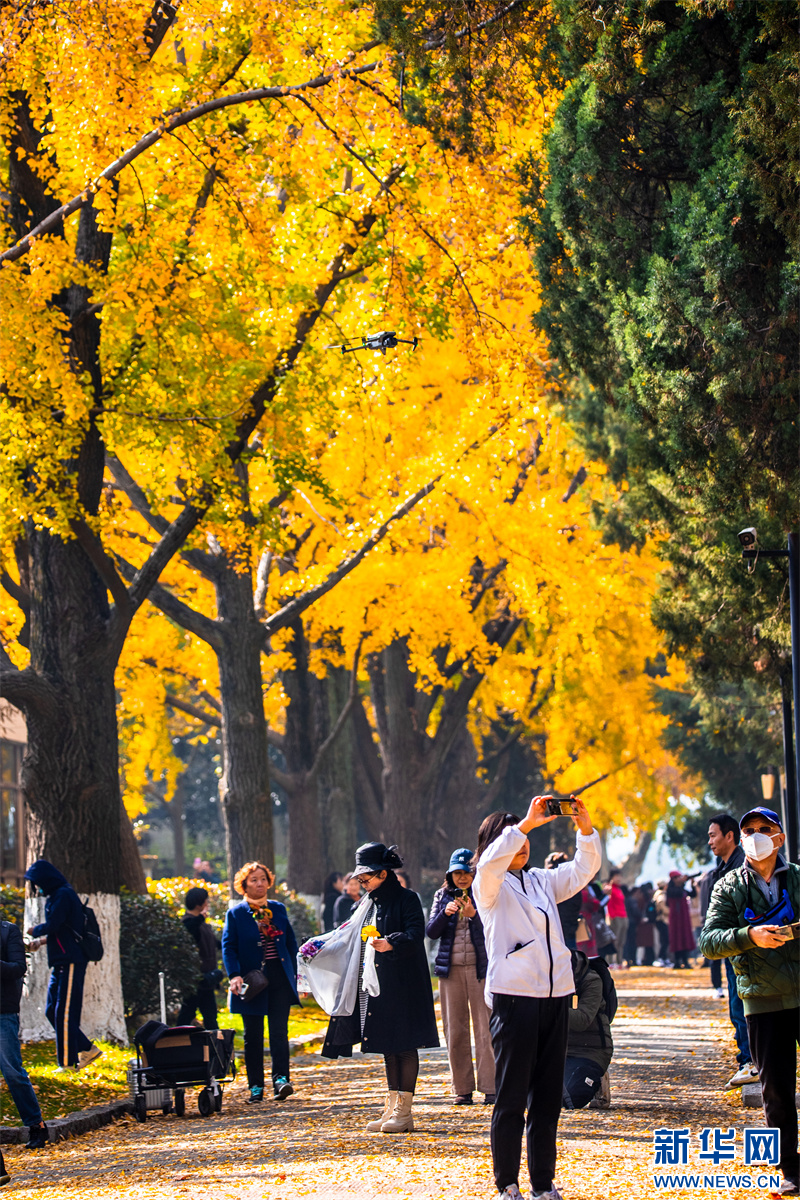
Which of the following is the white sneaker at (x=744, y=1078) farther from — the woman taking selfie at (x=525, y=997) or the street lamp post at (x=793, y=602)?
the woman taking selfie at (x=525, y=997)

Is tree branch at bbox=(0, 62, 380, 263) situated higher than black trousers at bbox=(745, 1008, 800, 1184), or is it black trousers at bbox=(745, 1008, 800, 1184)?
tree branch at bbox=(0, 62, 380, 263)

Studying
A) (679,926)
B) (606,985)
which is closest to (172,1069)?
(606,985)

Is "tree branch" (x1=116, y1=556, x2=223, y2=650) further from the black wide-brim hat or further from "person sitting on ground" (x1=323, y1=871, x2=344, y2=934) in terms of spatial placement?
the black wide-brim hat

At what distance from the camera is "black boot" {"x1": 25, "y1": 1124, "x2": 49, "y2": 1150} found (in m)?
9.23

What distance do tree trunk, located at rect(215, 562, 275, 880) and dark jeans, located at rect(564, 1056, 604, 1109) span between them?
31.8 ft

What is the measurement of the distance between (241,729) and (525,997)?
41.2 feet

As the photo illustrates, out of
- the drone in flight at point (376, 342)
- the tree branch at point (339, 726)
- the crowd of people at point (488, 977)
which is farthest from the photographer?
the tree branch at point (339, 726)

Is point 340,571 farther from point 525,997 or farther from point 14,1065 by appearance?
point 525,997

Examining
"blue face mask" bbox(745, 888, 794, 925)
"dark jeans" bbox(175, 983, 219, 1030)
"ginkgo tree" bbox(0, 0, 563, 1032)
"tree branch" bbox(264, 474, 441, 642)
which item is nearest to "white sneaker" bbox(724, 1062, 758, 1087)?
"blue face mask" bbox(745, 888, 794, 925)

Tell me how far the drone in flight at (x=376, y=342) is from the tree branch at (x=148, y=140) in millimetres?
2634

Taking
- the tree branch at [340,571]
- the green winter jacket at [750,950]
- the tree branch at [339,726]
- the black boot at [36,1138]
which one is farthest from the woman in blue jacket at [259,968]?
the tree branch at [339,726]

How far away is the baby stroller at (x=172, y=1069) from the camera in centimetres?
1023

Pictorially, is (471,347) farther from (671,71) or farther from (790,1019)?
(790,1019)

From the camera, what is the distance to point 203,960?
13742 mm
